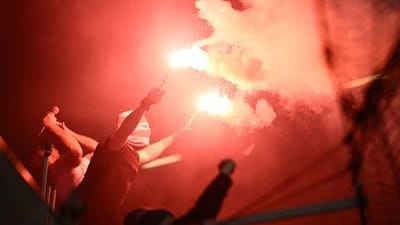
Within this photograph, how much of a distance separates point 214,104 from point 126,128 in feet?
3.43

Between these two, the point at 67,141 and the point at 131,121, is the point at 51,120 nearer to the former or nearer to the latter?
the point at 67,141

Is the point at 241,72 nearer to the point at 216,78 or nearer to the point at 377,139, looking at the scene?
the point at 216,78

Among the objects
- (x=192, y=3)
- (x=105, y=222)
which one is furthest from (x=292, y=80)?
(x=105, y=222)

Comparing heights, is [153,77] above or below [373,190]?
above

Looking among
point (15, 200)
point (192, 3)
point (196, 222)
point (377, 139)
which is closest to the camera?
point (196, 222)

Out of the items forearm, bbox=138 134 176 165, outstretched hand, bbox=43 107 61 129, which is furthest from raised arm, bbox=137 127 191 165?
outstretched hand, bbox=43 107 61 129

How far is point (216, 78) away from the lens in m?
5.02

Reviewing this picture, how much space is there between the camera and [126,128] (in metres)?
4.33

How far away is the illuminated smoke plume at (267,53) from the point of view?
4.97 meters

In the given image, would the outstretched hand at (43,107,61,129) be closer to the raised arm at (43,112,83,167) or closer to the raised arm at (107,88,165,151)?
the raised arm at (43,112,83,167)

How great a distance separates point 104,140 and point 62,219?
2.13 m

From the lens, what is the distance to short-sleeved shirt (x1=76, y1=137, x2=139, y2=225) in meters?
4.41

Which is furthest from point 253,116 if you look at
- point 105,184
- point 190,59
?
point 105,184

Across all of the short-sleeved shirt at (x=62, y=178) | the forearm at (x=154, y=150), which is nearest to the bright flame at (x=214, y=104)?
the forearm at (x=154, y=150)
